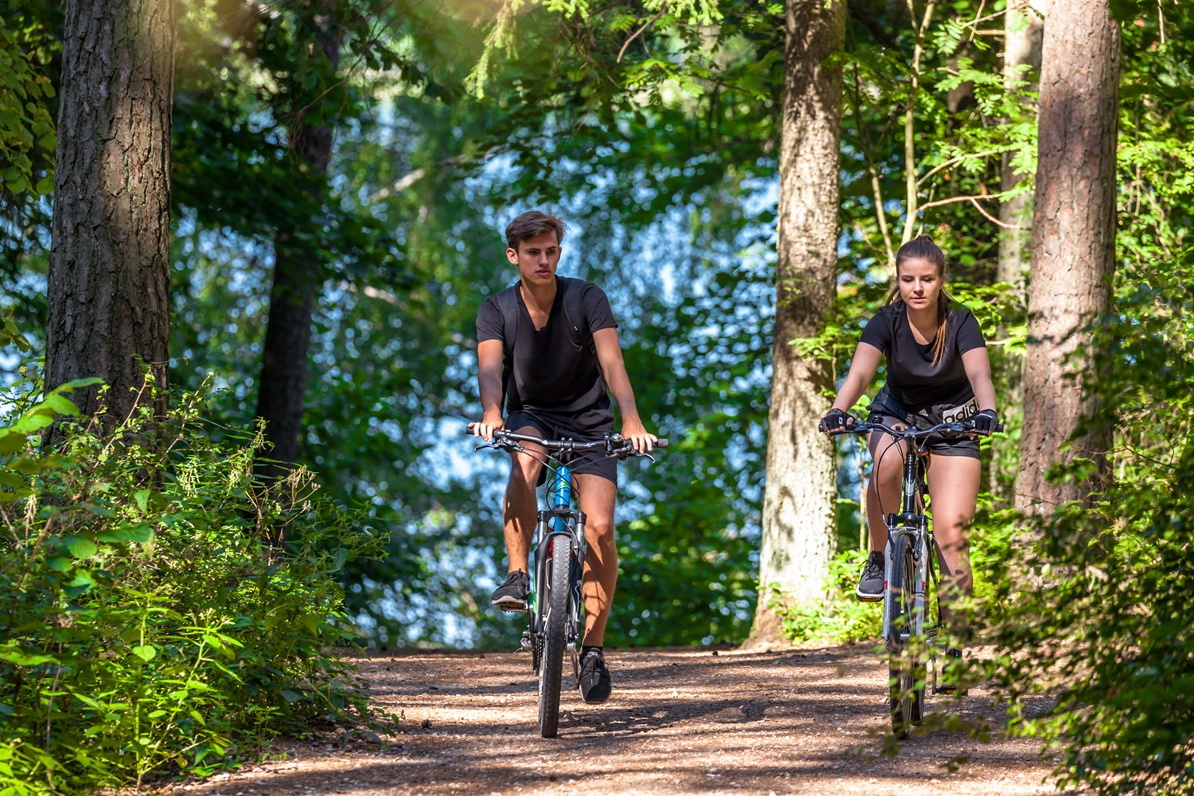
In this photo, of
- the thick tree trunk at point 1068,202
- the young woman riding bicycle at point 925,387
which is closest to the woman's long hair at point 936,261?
the young woman riding bicycle at point 925,387

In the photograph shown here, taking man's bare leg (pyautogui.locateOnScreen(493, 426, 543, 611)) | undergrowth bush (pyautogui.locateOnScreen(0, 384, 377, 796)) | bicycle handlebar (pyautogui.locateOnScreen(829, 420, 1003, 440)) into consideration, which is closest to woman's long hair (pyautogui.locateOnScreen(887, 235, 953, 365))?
bicycle handlebar (pyautogui.locateOnScreen(829, 420, 1003, 440))

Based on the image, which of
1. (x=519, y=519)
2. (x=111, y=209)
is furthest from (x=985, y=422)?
(x=111, y=209)

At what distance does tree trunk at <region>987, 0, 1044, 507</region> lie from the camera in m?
10.1

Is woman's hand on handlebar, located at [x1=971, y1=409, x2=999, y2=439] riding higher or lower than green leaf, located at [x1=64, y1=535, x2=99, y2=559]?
higher

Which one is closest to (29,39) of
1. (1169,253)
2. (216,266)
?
(1169,253)

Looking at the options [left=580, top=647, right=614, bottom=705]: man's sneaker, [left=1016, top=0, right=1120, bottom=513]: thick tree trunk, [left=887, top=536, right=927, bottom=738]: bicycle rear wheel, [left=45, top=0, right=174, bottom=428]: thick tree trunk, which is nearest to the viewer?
[left=887, top=536, right=927, bottom=738]: bicycle rear wheel

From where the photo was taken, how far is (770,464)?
31.4 ft

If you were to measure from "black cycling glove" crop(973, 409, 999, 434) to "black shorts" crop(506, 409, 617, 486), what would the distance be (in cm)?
152

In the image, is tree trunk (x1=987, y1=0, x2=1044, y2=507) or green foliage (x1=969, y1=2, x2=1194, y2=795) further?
tree trunk (x1=987, y1=0, x2=1044, y2=507)

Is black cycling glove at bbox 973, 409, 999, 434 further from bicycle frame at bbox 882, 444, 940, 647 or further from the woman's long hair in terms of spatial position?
the woman's long hair

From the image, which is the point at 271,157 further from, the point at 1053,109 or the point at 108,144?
the point at 1053,109

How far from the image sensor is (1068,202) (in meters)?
7.93

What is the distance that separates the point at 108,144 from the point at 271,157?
26.1 ft

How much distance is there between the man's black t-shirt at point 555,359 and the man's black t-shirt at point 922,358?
48.3 inches
